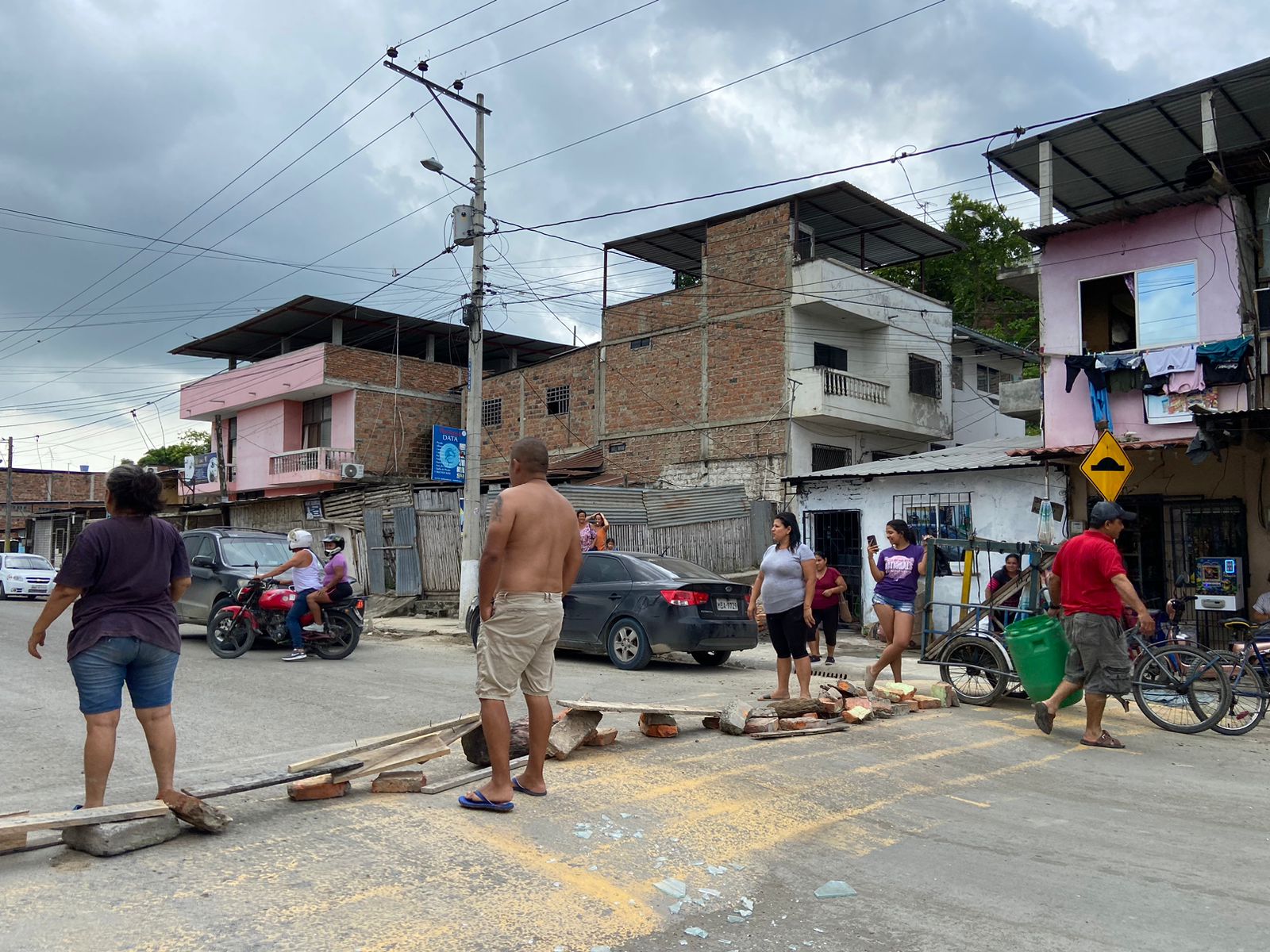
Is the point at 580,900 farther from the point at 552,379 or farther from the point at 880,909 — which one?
the point at 552,379

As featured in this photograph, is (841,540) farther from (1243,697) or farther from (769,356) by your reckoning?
(1243,697)

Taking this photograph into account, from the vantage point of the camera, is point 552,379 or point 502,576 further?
point 552,379

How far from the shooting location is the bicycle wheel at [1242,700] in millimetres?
7898

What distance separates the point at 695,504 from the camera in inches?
828

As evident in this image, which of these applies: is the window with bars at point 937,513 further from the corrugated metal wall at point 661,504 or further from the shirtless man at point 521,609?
the shirtless man at point 521,609

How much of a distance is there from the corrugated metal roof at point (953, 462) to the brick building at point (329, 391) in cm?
1784

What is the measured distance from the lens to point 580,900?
12.0ft

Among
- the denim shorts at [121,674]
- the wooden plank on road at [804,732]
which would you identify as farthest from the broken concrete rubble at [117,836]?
the wooden plank on road at [804,732]

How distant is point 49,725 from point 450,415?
93.3ft

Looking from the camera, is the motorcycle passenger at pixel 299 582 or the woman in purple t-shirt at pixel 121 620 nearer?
the woman in purple t-shirt at pixel 121 620

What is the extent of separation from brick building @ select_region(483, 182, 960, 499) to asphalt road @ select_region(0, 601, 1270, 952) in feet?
56.0

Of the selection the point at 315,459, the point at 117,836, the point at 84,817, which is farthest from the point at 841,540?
the point at 315,459

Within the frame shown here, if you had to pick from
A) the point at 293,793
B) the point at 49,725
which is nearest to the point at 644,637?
the point at 49,725

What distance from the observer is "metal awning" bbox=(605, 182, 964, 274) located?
77.0 feet
